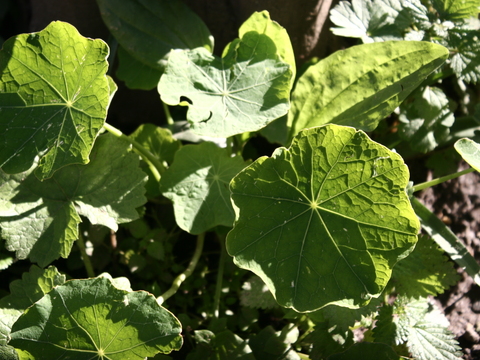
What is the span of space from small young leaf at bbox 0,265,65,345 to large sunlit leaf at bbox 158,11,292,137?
61 centimetres

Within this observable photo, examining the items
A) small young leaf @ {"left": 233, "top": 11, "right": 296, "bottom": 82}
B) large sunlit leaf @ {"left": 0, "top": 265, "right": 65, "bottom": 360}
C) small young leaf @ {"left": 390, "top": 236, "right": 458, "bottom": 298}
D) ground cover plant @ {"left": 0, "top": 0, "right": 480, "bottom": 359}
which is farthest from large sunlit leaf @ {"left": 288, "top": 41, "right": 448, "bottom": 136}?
large sunlit leaf @ {"left": 0, "top": 265, "right": 65, "bottom": 360}

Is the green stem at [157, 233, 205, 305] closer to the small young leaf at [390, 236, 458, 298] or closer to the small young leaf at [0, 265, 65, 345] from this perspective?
the small young leaf at [0, 265, 65, 345]

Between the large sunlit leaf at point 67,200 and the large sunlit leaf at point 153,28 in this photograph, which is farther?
the large sunlit leaf at point 153,28

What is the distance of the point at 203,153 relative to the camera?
1.54 metres

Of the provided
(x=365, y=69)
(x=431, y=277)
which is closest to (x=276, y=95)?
(x=365, y=69)

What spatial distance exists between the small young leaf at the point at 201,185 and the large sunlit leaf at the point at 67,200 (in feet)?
0.41

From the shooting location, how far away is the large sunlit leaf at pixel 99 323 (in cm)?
115

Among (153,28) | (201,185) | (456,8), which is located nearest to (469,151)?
(456,8)

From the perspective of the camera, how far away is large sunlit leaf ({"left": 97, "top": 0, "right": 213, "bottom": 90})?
1638 mm

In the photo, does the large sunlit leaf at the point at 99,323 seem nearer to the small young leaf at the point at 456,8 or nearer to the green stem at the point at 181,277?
the green stem at the point at 181,277

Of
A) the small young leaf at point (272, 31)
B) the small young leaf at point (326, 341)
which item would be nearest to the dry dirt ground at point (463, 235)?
the small young leaf at point (326, 341)

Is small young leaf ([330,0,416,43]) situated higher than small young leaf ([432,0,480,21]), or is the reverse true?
small young leaf ([432,0,480,21])

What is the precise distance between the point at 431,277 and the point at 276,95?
0.78 metres

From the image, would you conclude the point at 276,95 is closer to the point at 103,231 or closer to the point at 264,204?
the point at 264,204
